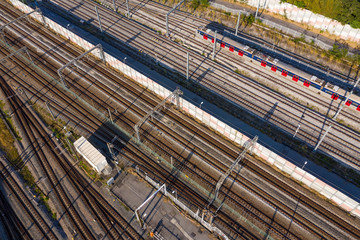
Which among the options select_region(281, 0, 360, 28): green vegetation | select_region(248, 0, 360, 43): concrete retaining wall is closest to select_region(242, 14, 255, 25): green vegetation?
select_region(248, 0, 360, 43): concrete retaining wall

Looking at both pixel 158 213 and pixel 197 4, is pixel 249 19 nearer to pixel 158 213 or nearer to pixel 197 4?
pixel 197 4

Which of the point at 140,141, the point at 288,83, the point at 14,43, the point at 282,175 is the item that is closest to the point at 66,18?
the point at 14,43

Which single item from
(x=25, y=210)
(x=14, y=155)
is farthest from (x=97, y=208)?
(x=14, y=155)

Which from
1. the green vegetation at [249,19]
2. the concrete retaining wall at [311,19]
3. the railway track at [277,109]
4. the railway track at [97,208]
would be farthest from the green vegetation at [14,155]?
the concrete retaining wall at [311,19]

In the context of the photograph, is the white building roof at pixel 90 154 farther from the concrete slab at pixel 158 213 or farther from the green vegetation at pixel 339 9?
the green vegetation at pixel 339 9

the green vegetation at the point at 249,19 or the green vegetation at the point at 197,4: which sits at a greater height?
the green vegetation at the point at 249,19

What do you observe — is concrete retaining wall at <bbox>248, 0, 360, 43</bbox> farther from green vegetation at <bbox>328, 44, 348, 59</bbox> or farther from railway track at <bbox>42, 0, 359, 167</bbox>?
railway track at <bbox>42, 0, 359, 167</bbox>
